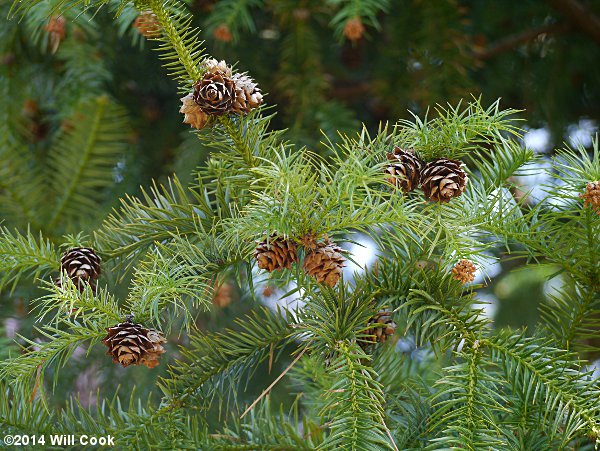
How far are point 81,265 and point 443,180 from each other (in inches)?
12.0

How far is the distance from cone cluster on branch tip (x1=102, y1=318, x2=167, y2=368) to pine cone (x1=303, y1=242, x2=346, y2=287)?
0.43 ft

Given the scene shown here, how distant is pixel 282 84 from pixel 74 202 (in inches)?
15.9

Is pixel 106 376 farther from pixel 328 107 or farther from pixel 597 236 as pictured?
pixel 597 236

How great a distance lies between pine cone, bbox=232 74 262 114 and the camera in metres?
0.50

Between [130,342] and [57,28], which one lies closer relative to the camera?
[130,342]

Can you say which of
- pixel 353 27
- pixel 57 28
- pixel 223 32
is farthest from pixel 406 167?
pixel 57 28

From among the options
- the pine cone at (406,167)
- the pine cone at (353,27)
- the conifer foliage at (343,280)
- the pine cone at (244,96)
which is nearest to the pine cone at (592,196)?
the conifer foliage at (343,280)

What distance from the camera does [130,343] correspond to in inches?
19.0

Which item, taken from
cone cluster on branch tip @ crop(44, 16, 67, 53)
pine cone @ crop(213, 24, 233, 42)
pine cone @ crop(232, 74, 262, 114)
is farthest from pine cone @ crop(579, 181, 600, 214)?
cone cluster on branch tip @ crop(44, 16, 67, 53)

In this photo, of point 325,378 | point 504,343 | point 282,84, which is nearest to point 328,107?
point 282,84

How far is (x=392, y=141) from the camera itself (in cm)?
52

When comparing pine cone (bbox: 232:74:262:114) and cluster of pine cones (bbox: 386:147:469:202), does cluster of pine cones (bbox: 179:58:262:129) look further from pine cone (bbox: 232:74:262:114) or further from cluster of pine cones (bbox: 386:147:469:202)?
cluster of pine cones (bbox: 386:147:469:202)

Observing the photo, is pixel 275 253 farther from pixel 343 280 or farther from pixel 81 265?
pixel 81 265

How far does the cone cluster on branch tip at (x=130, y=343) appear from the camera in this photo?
0.48m
